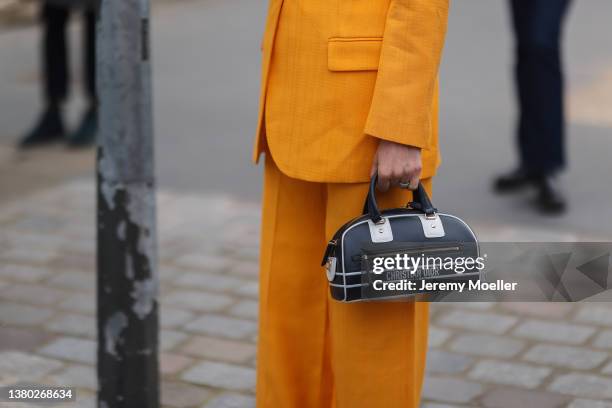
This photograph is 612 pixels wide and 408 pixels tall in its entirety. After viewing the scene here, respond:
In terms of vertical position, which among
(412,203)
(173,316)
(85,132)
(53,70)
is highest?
(53,70)

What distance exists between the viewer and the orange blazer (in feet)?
8.81

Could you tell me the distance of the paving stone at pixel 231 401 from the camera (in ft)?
12.2

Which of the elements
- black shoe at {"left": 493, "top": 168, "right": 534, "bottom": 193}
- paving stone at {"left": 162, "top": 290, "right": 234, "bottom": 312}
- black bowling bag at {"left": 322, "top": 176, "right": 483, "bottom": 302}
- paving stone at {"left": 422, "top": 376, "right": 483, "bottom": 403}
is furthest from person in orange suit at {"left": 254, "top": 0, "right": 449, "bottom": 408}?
black shoe at {"left": 493, "top": 168, "right": 534, "bottom": 193}

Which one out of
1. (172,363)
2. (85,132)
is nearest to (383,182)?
(172,363)

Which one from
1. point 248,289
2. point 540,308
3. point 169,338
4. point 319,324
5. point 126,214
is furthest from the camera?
point 248,289

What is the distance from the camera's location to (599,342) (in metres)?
4.20

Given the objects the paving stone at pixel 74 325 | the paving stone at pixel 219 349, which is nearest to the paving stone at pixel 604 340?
the paving stone at pixel 219 349

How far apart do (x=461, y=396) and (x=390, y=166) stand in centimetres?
131

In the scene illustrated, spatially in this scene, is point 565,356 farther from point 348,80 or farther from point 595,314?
point 348,80

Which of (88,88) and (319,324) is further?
(88,88)

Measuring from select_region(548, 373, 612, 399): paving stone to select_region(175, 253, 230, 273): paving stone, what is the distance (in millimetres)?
1642

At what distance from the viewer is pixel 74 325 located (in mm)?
4363

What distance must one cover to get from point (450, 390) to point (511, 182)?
230cm

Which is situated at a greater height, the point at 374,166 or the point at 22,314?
the point at 374,166
